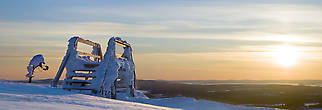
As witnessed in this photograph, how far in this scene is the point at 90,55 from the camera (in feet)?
48.6

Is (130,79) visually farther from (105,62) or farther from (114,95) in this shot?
(105,62)

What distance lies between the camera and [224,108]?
42.8ft

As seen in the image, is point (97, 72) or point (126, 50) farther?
point (126, 50)

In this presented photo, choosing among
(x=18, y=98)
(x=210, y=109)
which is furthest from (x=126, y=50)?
(x=18, y=98)

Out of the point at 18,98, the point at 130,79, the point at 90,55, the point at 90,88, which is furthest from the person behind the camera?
the point at 130,79

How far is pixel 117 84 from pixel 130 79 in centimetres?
85

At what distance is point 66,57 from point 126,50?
13.3 feet

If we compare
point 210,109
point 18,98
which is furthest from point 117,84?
point 18,98

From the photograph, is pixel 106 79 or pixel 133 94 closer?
pixel 106 79

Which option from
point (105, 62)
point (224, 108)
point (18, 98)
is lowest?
point (224, 108)

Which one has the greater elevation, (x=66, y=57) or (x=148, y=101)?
(x=66, y=57)

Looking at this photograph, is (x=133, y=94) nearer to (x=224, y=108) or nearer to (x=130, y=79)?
(x=130, y=79)

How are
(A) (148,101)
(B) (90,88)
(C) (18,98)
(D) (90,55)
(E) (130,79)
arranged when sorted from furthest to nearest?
(E) (130,79) → (D) (90,55) → (A) (148,101) → (B) (90,88) → (C) (18,98)

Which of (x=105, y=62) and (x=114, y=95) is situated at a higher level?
(x=105, y=62)
